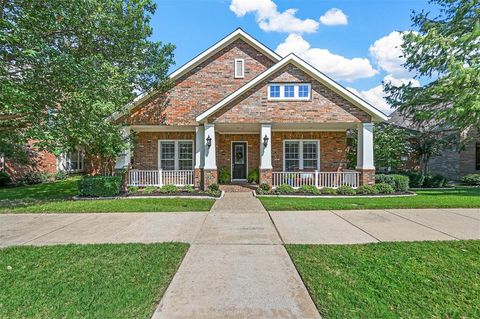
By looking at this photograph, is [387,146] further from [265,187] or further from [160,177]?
[160,177]

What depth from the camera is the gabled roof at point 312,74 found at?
41.3ft

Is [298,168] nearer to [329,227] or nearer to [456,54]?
[329,227]

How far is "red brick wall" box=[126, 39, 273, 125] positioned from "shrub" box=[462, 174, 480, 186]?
51.6ft

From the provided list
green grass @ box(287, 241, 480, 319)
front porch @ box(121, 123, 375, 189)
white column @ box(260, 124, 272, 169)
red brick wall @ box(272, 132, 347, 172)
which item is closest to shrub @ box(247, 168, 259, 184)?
front porch @ box(121, 123, 375, 189)

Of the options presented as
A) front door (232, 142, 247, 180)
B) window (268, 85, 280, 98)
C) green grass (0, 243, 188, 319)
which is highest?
window (268, 85, 280, 98)

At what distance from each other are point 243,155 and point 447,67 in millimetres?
12403

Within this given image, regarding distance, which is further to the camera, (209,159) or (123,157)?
(123,157)

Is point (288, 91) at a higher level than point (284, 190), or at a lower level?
higher

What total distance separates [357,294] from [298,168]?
40.1ft

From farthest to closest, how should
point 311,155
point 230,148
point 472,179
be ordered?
point 472,179, point 230,148, point 311,155

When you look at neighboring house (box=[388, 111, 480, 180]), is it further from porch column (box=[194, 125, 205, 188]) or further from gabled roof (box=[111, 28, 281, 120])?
porch column (box=[194, 125, 205, 188])

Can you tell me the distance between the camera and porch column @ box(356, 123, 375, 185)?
1284 cm

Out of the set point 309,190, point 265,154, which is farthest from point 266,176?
point 309,190

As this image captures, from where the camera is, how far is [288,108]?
12891 millimetres
